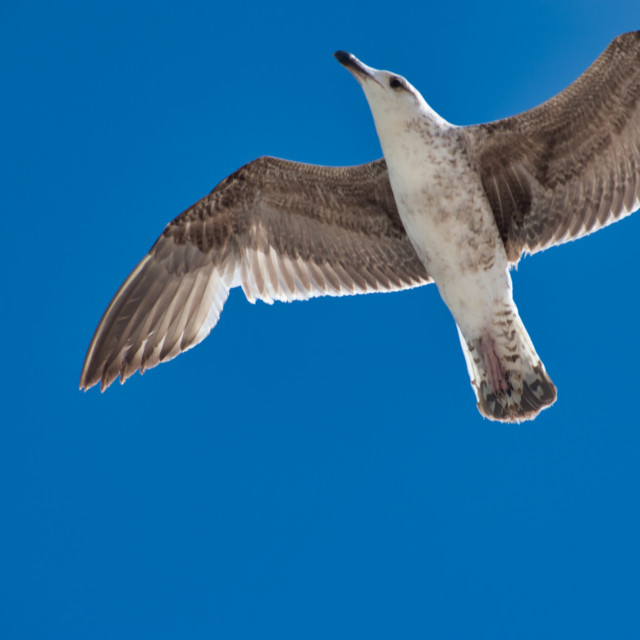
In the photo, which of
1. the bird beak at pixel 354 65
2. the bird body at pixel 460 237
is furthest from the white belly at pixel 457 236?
the bird beak at pixel 354 65

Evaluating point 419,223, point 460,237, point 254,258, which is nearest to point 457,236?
point 460,237

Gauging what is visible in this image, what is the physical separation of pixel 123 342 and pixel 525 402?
2344 millimetres

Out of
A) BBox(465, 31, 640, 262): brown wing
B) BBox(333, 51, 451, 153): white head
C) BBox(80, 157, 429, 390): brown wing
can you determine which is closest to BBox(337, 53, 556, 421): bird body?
BBox(333, 51, 451, 153): white head

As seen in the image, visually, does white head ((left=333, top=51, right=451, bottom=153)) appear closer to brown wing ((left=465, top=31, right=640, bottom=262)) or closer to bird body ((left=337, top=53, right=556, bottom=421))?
bird body ((left=337, top=53, right=556, bottom=421))

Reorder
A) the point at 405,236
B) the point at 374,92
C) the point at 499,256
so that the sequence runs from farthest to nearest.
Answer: the point at 405,236 < the point at 499,256 < the point at 374,92

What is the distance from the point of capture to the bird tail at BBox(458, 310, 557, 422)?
547cm

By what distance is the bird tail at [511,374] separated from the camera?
5469 millimetres

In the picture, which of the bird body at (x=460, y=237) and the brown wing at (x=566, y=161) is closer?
the bird body at (x=460, y=237)

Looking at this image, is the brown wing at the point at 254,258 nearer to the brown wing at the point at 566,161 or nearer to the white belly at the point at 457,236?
the white belly at the point at 457,236

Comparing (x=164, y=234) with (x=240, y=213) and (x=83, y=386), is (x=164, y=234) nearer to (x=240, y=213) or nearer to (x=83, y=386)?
(x=240, y=213)

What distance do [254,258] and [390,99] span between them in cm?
139

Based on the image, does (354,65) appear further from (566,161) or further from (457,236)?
(566,161)

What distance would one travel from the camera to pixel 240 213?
585cm

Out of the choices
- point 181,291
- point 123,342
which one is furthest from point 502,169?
point 123,342
